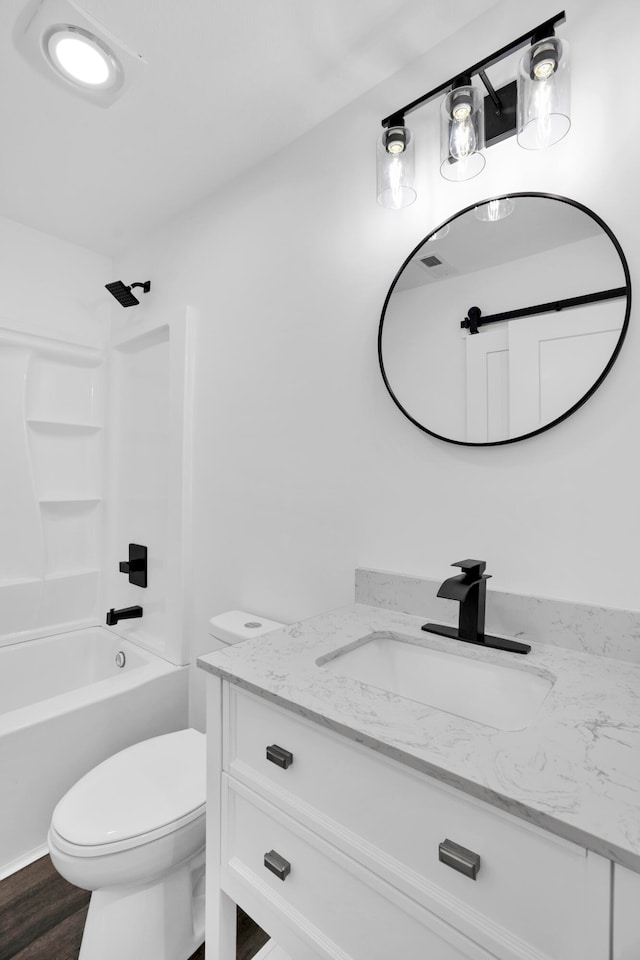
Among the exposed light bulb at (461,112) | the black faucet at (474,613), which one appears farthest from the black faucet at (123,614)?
the exposed light bulb at (461,112)

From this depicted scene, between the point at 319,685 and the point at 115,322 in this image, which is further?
the point at 115,322

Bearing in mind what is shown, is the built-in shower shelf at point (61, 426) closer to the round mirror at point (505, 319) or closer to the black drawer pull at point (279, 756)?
the round mirror at point (505, 319)

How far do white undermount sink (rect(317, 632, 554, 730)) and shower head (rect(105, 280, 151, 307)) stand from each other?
200 cm

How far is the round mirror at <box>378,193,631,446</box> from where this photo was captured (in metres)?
1.09

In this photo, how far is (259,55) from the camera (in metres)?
1.40

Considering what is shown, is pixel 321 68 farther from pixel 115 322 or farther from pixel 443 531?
pixel 115 322

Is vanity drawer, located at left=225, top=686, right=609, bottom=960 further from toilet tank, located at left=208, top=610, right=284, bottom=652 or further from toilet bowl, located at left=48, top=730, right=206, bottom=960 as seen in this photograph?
toilet tank, located at left=208, top=610, right=284, bottom=652

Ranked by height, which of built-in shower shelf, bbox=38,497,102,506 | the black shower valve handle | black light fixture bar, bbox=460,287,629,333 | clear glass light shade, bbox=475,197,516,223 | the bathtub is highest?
clear glass light shade, bbox=475,197,516,223

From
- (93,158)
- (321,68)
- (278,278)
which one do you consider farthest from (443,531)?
(93,158)

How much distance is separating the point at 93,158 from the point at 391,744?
2226 mm

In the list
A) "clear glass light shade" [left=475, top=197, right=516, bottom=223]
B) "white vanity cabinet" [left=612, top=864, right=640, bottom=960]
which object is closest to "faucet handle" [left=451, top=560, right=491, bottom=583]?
"white vanity cabinet" [left=612, top=864, right=640, bottom=960]

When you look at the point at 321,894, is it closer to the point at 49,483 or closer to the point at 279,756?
the point at 279,756

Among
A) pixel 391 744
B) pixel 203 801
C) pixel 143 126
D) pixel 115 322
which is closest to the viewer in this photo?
pixel 391 744

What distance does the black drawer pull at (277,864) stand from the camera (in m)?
0.89
